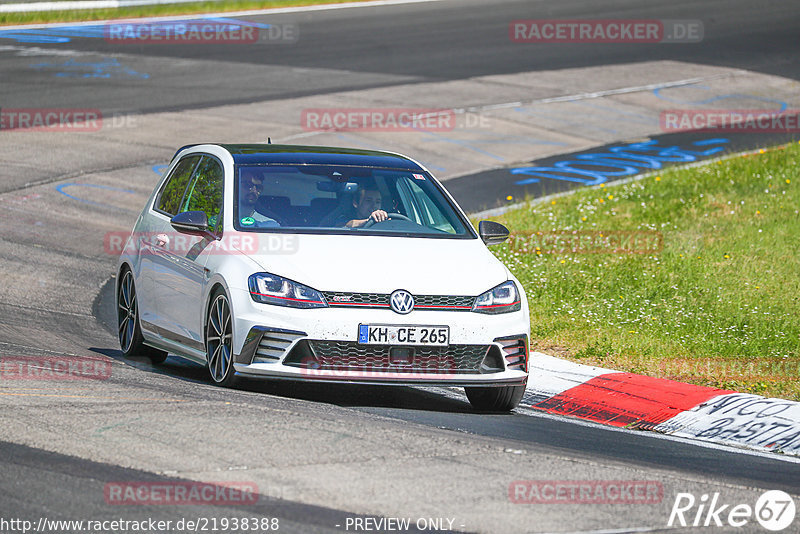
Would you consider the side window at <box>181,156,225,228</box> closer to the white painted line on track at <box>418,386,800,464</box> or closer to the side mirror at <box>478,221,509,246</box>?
the side mirror at <box>478,221,509,246</box>

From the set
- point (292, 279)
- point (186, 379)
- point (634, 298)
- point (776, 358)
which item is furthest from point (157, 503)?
point (634, 298)

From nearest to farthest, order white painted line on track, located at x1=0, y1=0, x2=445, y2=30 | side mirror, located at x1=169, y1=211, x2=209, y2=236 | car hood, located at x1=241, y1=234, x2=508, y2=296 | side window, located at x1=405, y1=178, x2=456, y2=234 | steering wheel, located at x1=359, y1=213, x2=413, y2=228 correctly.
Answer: car hood, located at x1=241, y1=234, x2=508, y2=296 < side mirror, located at x1=169, y1=211, x2=209, y2=236 < steering wheel, located at x1=359, y1=213, x2=413, y2=228 < side window, located at x1=405, y1=178, x2=456, y2=234 < white painted line on track, located at x1=0, y1=0, x2=445, y2=30

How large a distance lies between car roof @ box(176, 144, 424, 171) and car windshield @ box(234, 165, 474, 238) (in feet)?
0.25

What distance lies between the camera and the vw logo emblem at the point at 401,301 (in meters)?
8.20

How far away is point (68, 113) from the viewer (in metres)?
23.2

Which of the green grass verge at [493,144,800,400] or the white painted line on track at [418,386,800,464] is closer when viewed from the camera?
the white painted line on track at [418,386,800,464]

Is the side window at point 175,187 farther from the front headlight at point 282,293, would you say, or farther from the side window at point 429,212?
the front headlight at point 282,293

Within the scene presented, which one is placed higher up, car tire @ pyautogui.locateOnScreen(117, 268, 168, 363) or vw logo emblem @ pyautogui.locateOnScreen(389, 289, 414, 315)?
vw logo emblem @ pyautogui.locateOnScreen(389, 289, 414, 315)

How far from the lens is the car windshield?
359 inches

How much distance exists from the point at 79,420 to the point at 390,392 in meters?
2.90

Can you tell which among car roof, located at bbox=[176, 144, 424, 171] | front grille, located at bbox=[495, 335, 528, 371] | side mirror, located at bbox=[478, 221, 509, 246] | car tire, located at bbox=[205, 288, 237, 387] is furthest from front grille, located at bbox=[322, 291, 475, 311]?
car roof, located at bbox=[176, 144, 424, 171]

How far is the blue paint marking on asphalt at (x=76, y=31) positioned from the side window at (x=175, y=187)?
21.7m

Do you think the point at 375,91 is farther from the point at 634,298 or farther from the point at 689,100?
the point at 634,298

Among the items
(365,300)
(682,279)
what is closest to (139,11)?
(682,279)
